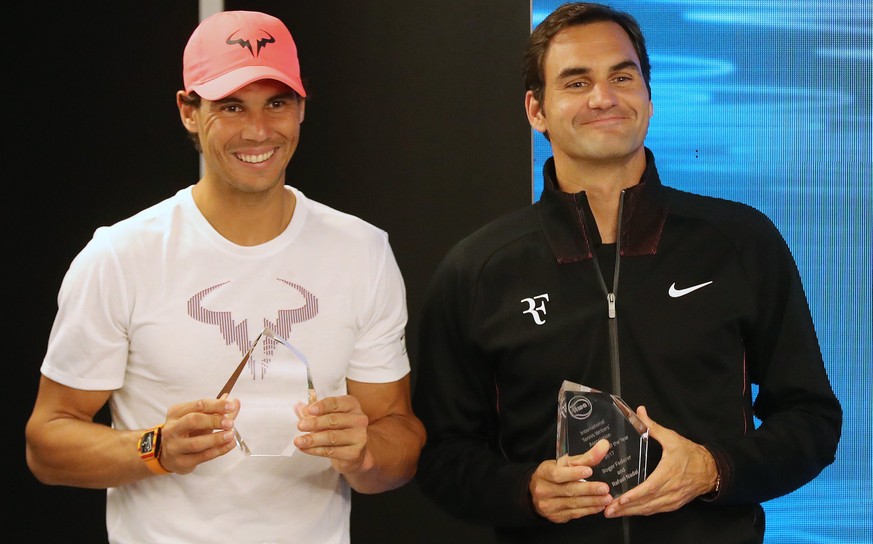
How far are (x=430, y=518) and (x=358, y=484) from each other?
110 centimetres

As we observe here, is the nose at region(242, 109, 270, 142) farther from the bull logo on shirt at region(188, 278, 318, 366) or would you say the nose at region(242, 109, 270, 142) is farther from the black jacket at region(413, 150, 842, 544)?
the black jacket at region(413, 150, 842, 544)

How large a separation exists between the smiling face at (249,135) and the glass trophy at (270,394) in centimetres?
33

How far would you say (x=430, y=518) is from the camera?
130 inches

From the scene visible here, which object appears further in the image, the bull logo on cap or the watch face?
the bull logo on cap

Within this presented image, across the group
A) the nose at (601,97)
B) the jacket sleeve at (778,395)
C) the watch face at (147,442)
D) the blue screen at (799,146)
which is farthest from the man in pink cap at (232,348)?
the blue screen at (799,146)

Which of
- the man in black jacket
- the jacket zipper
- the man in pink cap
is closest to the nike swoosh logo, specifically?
the man in black jacket

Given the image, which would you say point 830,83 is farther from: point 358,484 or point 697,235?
point 358,484

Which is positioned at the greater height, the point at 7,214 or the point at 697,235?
the point at 7,214

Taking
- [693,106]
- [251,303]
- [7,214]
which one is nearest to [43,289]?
[7,214]

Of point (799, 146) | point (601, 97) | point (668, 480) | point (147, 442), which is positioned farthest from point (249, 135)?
point (799, 146)

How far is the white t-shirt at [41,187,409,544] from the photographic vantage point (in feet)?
7.15

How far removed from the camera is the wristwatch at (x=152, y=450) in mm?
2086

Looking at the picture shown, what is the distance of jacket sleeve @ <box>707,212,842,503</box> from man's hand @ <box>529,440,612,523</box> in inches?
10.3

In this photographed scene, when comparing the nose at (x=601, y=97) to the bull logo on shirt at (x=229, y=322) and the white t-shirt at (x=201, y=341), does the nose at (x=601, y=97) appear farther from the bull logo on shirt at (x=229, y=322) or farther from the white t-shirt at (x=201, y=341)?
the bull logo on shirt at (x=229, y=322)
